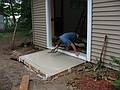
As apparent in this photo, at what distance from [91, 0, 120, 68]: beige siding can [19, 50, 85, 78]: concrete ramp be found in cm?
75

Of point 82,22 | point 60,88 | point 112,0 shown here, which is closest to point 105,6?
point 112,0

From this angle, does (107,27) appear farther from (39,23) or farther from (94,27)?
(39,23)

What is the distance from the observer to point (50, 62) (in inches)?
254

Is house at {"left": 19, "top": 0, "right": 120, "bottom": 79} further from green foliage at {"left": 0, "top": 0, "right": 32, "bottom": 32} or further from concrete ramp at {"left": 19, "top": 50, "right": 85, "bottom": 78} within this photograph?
green foliage at {"left": 0, "top": 0, "right": 32, "bottom": 32}

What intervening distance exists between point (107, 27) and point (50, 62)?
1993 millimetres

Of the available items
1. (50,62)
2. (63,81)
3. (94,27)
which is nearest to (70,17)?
(50,62)

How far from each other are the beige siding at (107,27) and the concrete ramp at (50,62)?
0.75 m

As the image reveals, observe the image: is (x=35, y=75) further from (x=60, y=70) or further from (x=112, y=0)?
(x=112, y=0)

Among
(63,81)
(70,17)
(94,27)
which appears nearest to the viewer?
(63,81)

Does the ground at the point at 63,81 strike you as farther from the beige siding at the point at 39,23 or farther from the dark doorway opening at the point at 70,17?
the dark doorway opening at the point at 70,17

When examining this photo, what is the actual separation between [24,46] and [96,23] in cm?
510

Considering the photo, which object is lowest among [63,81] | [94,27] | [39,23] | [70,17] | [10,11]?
[63,81]

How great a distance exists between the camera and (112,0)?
5305mm

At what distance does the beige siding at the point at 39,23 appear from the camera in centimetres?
853
